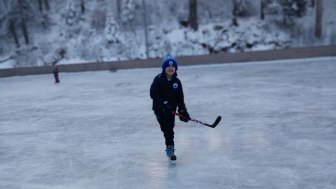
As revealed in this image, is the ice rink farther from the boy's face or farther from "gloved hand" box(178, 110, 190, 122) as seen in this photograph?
the boy's face

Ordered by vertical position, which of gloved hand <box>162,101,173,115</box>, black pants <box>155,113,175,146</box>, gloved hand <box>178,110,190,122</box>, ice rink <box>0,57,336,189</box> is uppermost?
gloved hand <box>162,101,173,115</box>

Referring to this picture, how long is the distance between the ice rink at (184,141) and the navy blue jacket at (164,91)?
1054 millimetres

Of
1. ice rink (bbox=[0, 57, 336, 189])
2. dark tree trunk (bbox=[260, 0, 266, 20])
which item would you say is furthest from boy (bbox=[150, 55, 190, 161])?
dark tree trunk (bbox=[260, 0, 266, 20])

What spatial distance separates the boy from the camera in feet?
18.8

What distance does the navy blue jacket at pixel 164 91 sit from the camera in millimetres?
5844

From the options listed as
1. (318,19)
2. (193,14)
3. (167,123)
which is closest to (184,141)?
(167,123)

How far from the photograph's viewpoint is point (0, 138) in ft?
29.3

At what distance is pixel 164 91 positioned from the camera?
19.4 ft

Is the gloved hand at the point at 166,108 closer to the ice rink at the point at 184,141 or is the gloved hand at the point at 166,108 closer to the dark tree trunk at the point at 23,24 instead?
the ice rink at the point at 184,141

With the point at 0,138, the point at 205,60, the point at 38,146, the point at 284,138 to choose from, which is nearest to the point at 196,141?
the point at 284,138

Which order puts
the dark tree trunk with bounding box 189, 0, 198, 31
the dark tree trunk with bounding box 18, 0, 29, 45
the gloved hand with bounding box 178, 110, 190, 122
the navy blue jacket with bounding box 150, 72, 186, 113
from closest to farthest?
1. the navy blue jacket with bounding box 150, 72, 186, 113
2. the gloved hand with bounding box 178, 110, 190, 122
3. the dark tree trunk with bounding box 189, 0, 198, 31
4. the dark tree trunk with bounding box 18, 0, 29, 45

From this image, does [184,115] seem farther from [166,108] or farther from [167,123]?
[166,108]

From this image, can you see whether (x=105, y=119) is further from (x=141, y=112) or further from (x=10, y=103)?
(x=10, y=103)

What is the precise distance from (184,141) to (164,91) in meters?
1.98
